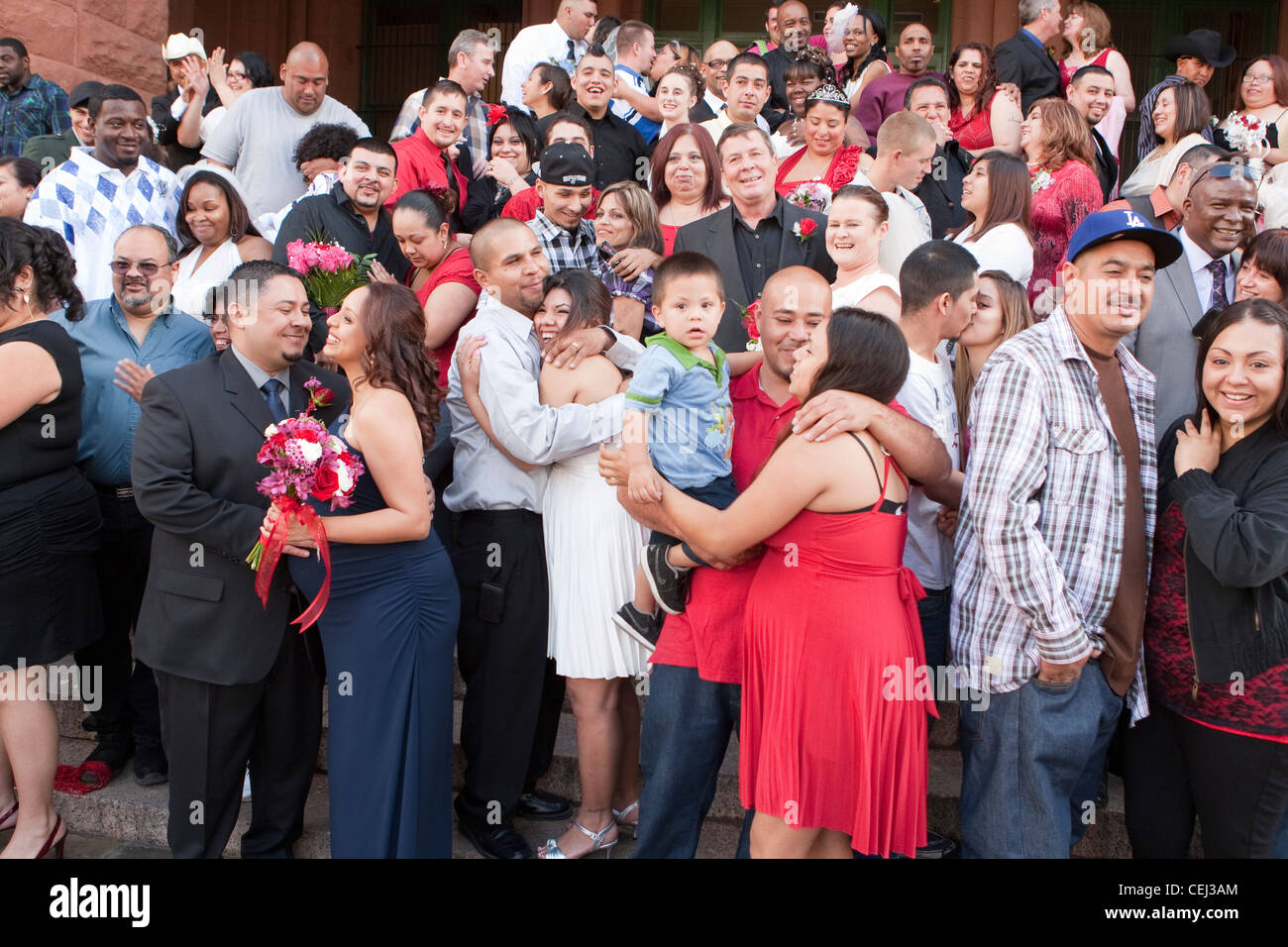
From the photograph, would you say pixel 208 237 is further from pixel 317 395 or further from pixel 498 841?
pixel 498 841

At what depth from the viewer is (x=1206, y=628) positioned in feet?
10.3

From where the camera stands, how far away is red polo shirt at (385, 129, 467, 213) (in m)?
6.41

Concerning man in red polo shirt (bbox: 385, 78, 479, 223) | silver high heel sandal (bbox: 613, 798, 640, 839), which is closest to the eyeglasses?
man in red polo shirt (bbox: 385, 78, 479, 223)

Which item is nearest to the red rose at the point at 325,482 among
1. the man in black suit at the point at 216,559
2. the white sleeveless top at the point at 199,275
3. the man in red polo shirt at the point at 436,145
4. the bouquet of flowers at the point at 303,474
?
the bouquet of flowers at the point at 303,474

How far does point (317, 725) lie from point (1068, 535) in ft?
8.89

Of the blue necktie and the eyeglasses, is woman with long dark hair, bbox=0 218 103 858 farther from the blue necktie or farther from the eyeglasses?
the blue necktie

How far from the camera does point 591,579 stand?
3936 mm

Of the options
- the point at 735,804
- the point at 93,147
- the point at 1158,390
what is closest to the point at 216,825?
the point at 735,804

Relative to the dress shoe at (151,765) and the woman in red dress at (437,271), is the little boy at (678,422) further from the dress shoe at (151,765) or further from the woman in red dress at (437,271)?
the dress shoe at (151,765)

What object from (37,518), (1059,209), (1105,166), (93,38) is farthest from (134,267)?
(1105,166)

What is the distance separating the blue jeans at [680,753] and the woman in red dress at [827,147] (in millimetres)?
3502

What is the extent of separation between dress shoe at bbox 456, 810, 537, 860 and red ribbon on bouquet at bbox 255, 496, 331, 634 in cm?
113

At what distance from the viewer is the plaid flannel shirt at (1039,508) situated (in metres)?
3.01
